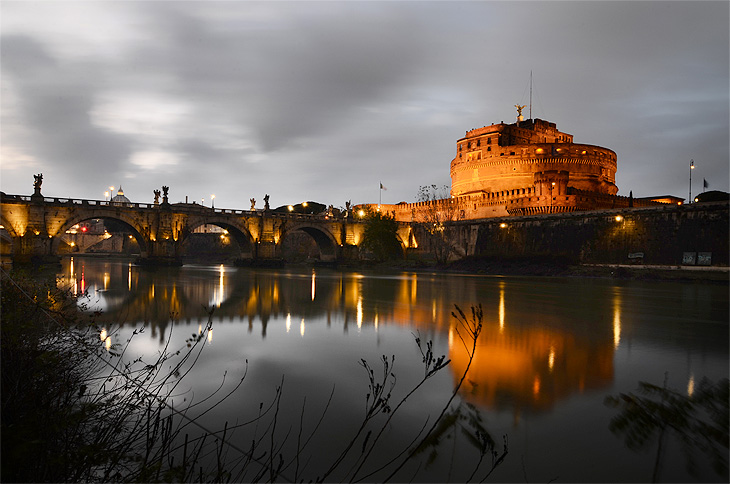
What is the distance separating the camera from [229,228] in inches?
2474

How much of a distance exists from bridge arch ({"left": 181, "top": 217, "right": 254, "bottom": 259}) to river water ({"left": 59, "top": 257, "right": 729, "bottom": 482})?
3992 cm

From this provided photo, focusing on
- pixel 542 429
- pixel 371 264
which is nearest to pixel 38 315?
pixel 542 429

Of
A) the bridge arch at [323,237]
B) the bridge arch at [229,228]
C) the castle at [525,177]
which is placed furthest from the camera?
the bridge arch at [323,237]

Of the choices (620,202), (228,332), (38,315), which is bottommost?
(228,332)

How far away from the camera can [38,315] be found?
27.1ft

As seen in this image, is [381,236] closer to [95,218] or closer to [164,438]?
[95,218]

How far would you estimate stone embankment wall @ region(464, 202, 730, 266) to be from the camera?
124 ft

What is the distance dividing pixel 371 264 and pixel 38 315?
A: 58935 millimetres

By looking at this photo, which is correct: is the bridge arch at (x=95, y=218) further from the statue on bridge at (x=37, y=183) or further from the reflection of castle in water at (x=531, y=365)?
the reflection of castle in water at (x=531, y=365)

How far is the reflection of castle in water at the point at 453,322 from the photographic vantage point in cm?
796

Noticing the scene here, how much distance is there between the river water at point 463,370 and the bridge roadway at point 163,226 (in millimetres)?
34777

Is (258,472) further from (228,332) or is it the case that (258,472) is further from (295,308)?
(295,308)

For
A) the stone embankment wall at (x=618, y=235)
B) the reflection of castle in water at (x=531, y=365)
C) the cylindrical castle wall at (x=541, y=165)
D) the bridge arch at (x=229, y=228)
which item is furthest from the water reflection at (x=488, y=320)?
the cylindrical castle wall at (x=541, y=165)

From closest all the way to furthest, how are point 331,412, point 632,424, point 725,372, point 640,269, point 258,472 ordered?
point 258,472 < point 632,424 < point 331,412 < point 725,372 < point 640,269
